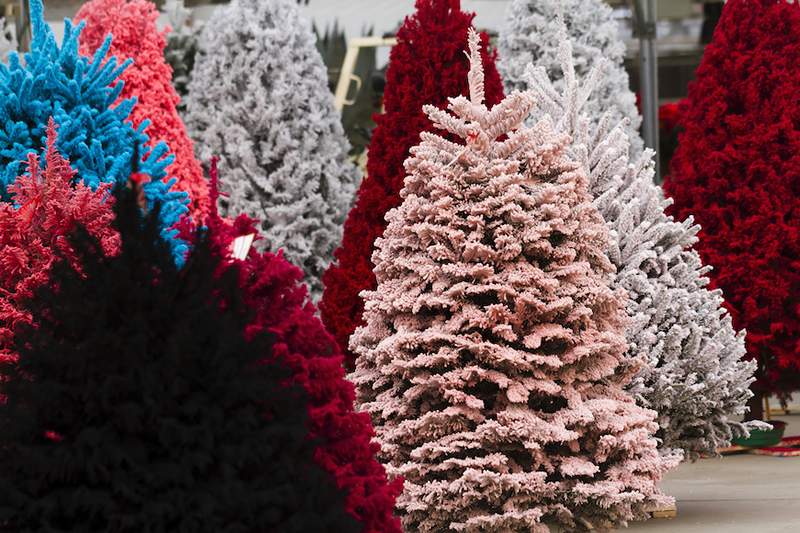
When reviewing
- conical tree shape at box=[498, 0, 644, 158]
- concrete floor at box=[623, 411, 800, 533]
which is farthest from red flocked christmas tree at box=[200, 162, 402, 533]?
conical tree shape at box=[498, 0, 644, 158]

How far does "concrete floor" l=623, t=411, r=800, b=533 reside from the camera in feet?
24.2

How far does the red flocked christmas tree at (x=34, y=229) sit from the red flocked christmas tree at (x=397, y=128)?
283 cm

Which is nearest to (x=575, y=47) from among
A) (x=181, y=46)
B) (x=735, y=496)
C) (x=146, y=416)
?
(x=181, y=46)

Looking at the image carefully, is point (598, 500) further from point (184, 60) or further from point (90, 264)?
point (184, 60)

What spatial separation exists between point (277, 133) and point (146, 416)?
7473mm

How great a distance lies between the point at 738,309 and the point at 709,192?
2.71 ft

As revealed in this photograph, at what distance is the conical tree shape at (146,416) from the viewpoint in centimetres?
291

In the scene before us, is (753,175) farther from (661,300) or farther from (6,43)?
(6,43)

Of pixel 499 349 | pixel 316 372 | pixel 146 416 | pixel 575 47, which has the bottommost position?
pixel 146 416

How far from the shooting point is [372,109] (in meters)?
13.9

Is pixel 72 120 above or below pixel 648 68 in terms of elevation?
below

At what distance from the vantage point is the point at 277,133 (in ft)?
33.8

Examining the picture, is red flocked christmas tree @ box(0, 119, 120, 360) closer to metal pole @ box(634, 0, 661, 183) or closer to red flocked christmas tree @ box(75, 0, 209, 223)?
red flocked christmas tree @ box(75, 0, 209, 223)

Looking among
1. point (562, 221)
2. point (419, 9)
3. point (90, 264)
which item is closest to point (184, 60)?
point (419, 9)
